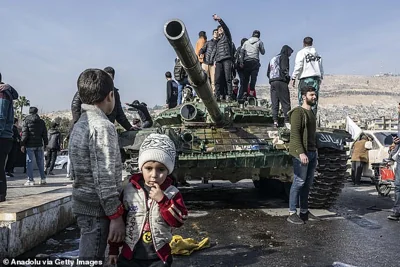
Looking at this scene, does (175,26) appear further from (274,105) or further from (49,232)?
(274,105)

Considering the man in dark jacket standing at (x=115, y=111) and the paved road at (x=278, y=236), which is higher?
the man in dark jacket standing at (x=115, y=111)

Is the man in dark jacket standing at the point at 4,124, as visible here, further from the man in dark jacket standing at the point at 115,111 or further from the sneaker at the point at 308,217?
the sneaker at the point at 308,217

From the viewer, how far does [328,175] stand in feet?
23.1

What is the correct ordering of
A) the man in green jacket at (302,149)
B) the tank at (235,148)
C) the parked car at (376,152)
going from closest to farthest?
1. the man in green jacket at (302,149)
2. the tank at (235,148)
3. the parked car at (376,152)

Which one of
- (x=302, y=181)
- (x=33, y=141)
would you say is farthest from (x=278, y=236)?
(x=33, y=141)

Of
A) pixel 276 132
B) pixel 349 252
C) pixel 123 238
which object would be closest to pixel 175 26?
pixel 123 238

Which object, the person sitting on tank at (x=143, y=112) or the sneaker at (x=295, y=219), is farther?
the person sitting on tank at (x=143, y=112)

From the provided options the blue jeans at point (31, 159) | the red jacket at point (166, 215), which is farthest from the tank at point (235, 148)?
the red jacket at point (166, 215)

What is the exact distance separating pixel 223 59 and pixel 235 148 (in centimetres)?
329

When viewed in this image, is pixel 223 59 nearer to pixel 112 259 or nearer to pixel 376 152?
pixel 376 152

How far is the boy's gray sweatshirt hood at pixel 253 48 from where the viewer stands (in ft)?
33.2

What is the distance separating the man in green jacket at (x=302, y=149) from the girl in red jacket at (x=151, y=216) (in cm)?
341

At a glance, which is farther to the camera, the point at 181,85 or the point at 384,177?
the point at 181,85

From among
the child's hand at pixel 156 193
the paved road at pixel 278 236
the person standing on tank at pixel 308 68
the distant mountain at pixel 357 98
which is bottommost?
the paved road at pixel 278 236
